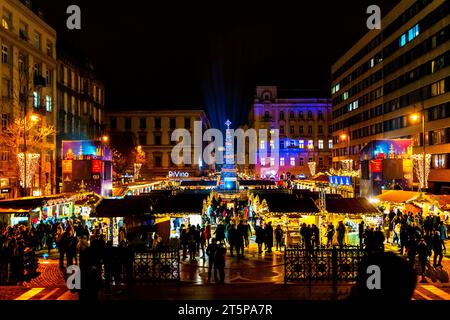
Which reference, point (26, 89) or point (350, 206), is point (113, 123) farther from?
point (350, 206)

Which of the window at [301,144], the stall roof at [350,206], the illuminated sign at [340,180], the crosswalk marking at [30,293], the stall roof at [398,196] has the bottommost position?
the crosswalk marking at [30,293]

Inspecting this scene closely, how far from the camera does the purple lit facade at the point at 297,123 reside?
104 meters

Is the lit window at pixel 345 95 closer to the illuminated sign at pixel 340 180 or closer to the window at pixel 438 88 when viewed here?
the window at pixel 438 88

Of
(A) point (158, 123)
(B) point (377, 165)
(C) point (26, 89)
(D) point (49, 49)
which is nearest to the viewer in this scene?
(B) point (377, 165)

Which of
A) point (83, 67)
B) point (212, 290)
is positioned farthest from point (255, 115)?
point (212, 290)

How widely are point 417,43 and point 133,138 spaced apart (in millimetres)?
61960

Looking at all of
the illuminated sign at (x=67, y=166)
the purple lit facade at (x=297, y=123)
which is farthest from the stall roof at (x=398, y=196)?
the purple lit facade at (x=297, y=123)

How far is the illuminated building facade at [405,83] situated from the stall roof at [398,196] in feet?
28.6

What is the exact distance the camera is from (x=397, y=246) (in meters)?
22.4

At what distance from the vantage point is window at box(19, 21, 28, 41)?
137 ft

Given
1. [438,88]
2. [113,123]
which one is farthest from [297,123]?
[438,88]

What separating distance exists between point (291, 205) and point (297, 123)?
276ft

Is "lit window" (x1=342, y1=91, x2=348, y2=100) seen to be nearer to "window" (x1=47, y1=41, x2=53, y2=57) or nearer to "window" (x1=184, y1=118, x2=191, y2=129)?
"window" (x1=184, y1=118, x2=191, y2=129)

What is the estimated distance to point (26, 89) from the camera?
41.4 m
